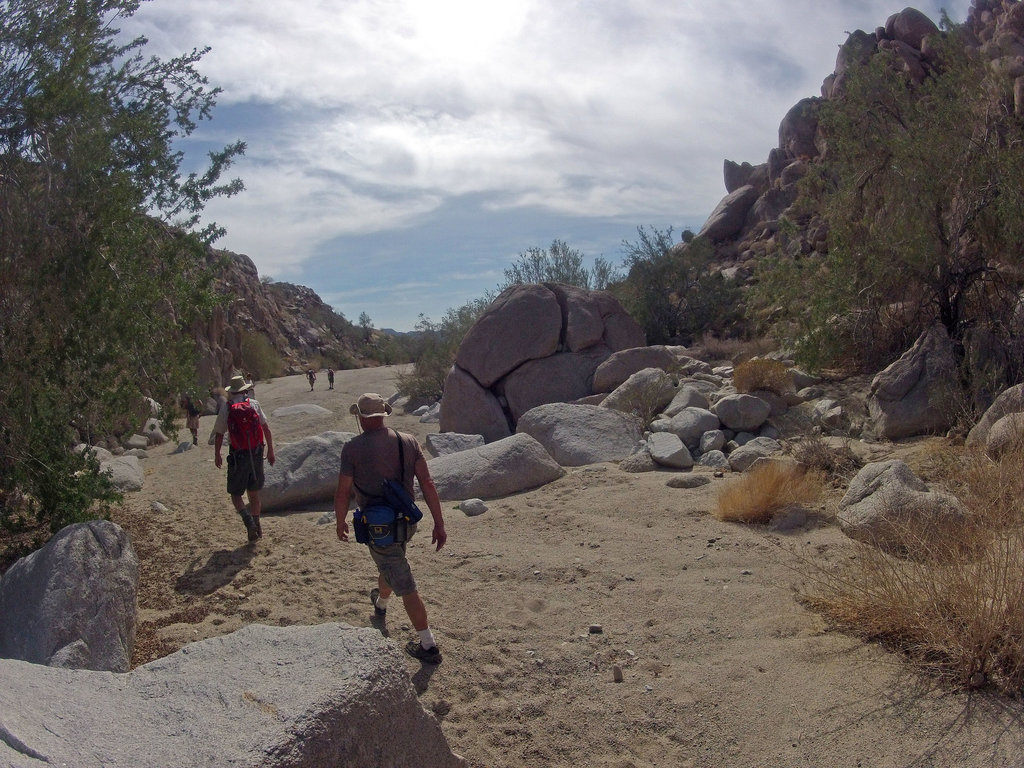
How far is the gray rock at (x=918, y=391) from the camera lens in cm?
955

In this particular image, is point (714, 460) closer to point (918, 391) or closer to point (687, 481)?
point (687, 481)

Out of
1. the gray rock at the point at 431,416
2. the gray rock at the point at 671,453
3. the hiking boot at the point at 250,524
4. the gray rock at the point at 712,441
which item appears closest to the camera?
the hiking boot at the point at 250,524

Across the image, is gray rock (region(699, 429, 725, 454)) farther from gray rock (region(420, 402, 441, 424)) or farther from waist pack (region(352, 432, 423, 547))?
gray rock (region(420, 402, 441, 424))

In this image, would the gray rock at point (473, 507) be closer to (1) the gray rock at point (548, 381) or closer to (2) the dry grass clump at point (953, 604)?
(2) the dry grass clump at point (953, 604)

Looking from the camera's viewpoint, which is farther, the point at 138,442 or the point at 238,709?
the point at 138,442

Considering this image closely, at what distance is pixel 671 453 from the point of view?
9.79 meters

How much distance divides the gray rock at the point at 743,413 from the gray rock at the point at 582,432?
123 centimetres

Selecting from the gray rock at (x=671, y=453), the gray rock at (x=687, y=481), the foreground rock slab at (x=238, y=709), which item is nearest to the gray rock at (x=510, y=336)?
the gray rock at (x=671, y=453)

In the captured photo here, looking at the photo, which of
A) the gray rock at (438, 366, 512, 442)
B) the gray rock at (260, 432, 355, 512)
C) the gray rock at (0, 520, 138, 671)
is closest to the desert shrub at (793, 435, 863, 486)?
the gray rock at (260, 432, 355, 512)

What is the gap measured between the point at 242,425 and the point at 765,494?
4.95 metres

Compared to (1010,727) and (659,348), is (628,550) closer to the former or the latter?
(1010,727)

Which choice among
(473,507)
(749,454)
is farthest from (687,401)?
(473,507)

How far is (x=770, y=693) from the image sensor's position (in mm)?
4285

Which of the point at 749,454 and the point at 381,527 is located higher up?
the point at 381,527
